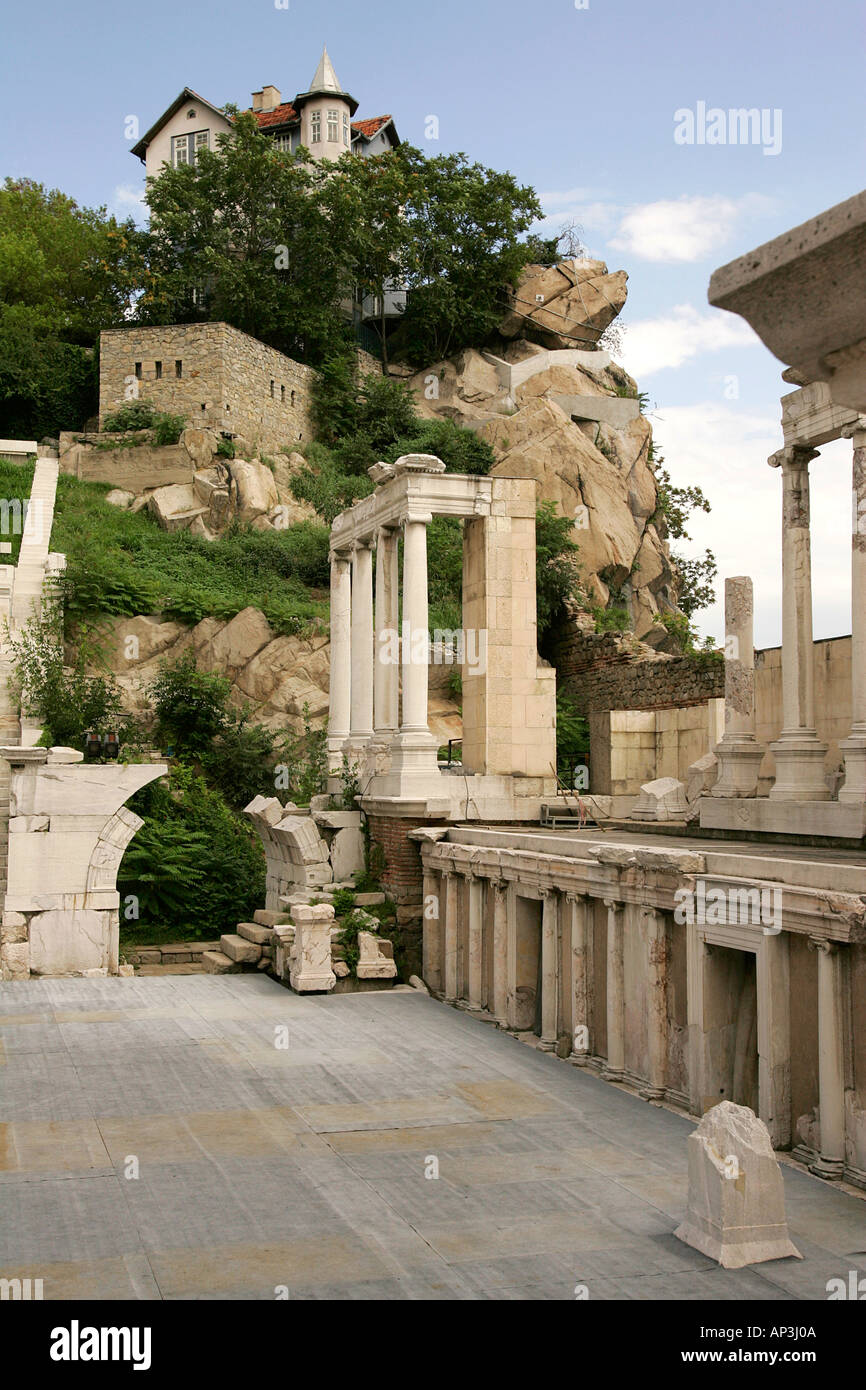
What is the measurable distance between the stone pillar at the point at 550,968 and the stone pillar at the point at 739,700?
5284mm

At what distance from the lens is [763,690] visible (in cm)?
1895

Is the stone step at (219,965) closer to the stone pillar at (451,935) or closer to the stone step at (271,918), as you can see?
the stone step at (271,918)

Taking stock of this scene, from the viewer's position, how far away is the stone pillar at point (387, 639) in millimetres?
19547

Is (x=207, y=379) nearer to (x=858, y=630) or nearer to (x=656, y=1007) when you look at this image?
(x=858, y=630)

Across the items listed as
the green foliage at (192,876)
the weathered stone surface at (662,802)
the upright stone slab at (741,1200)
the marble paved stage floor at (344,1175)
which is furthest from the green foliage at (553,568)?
the upright stone slab at (741,1200)

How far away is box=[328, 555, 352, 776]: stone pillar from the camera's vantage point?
22875 mm

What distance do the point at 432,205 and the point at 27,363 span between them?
52.4 feet

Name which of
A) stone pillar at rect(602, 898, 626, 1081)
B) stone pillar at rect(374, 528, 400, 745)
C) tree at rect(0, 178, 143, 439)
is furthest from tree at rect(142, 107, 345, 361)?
stone pillar at rect(602, 898, 626, 1081)

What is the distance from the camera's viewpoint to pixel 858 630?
15.5 m

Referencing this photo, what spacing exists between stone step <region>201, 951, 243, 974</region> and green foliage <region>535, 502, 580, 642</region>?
1496cm

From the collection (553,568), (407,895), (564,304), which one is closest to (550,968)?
(407,895)

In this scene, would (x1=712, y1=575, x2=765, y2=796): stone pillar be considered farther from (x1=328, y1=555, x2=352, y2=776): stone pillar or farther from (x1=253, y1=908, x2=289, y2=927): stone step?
(x1=328, y1=555, x2=352, y2=776): stone pillar

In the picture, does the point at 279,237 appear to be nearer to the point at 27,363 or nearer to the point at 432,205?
the point at 432,205

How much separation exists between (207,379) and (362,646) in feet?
81.4
